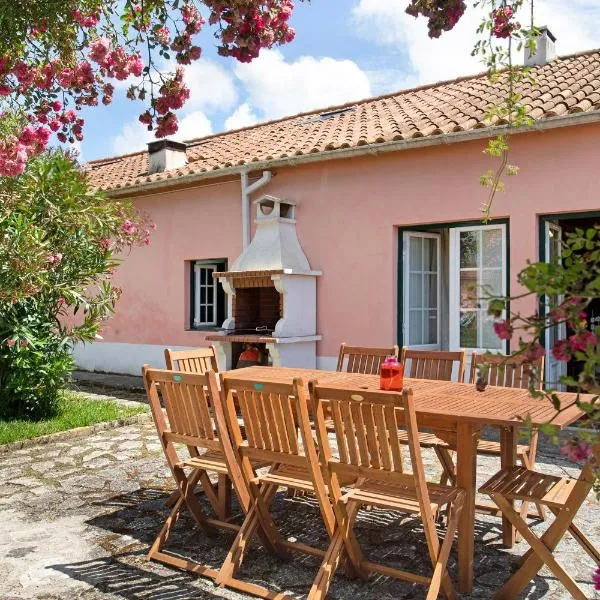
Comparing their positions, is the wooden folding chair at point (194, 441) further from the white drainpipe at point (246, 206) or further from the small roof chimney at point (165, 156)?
the small roof chimney at point (165, 156)

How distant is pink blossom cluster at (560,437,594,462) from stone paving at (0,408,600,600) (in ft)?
6.78

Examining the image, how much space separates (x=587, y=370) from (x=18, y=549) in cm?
370

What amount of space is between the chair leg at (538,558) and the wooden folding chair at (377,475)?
26cm

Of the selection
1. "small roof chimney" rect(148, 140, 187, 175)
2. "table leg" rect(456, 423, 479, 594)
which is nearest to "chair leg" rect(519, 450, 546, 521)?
"table leg" rect(456, 423, 479, 594)

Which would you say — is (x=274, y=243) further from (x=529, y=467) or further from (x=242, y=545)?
(x=242, y=545)

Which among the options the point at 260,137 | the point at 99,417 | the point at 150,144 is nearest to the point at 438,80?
the point at 260,137

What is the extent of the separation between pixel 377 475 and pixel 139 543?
1.74 m

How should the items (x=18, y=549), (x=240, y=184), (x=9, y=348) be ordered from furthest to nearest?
(x=240, y=184)
(x=9, y=348)
(x=18, y=549)

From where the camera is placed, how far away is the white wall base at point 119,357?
11.6 metres

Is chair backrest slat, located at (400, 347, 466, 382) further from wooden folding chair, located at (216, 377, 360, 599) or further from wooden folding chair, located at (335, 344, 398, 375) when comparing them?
wooden folding chair, located at (216, 377, 360, 599)

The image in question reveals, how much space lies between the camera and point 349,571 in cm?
354

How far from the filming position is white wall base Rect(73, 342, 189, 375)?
11605mm

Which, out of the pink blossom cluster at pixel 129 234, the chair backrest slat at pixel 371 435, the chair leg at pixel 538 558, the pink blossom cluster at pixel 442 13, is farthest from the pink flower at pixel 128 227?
the chair leg at pixel 538 558

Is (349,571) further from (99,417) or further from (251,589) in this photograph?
(99,417)
